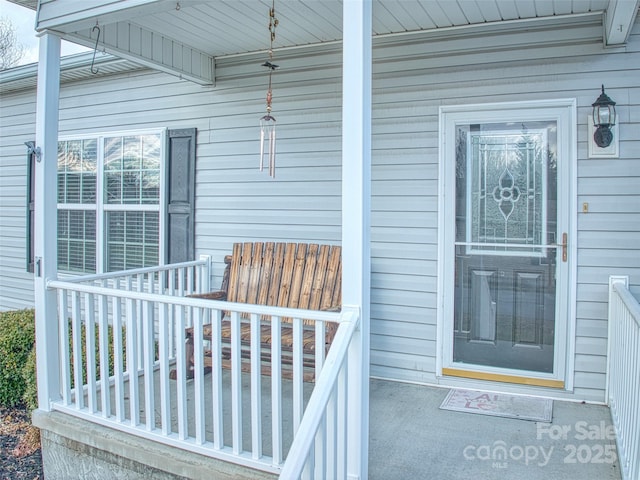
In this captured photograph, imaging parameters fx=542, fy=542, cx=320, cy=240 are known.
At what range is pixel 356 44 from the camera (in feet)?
7.73

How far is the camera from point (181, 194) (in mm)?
4969

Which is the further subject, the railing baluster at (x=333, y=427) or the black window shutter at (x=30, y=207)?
the black window shutter at (x=30, y=207)

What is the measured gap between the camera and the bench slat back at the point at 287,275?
388 centimetres

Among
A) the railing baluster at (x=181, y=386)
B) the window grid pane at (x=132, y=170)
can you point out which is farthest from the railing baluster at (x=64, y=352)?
the window grid pane at (x=132, y=170)

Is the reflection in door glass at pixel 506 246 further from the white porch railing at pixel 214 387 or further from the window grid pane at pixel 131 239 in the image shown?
the window grid pane at pixel 131 239

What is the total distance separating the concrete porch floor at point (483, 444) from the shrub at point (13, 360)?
132 inches

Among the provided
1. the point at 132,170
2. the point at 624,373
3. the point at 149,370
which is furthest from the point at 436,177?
the point at 132,170

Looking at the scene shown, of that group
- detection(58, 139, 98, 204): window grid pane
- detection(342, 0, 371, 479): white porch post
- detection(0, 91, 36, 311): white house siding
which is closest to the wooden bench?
detection(342, 0, 371, 479): white porch post

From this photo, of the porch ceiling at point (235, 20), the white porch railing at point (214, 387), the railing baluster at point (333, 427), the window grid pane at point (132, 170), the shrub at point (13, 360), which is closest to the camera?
the railing baluster at point (333, 427)

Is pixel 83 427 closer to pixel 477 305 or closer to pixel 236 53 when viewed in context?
pixel 477 305

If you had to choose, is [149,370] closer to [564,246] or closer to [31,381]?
[31,381]

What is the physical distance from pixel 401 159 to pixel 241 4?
4.98ft

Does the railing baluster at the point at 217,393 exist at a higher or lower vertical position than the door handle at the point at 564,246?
lower

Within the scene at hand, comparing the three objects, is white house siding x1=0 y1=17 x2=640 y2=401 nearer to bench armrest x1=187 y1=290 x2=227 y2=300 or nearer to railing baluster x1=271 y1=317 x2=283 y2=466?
bench armrest x1=187 y1=290 x2=227 y2=300
